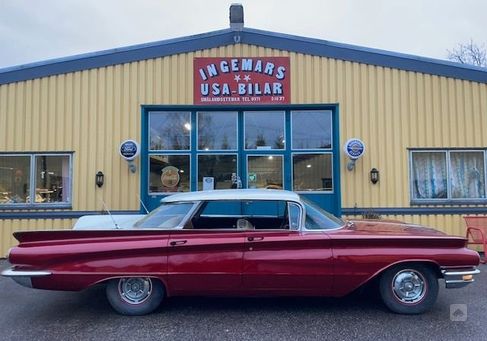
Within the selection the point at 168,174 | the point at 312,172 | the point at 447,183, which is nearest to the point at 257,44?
the point at 312,172

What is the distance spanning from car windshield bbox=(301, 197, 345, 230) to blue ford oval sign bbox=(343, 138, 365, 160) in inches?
144

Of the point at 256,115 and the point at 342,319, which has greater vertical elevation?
the point at 256,115

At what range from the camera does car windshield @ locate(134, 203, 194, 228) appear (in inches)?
203

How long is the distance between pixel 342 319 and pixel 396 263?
884 mm

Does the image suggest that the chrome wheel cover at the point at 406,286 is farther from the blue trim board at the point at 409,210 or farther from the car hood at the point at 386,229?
the blue trim board at the point at 409,210

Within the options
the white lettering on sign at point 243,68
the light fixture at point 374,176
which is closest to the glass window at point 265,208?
the light fixture at point 374,176

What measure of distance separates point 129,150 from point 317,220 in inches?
194

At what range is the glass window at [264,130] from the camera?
30.4 ft

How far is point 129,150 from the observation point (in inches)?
343

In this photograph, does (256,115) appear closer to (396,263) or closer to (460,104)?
(460,104)

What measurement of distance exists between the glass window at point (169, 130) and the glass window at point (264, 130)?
132cm

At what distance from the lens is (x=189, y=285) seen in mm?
4871

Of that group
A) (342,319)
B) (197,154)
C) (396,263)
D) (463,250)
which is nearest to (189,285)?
(342,319)

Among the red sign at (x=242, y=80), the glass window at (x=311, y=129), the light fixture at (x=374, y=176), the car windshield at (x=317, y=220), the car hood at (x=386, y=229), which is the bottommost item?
the car hood at (x=386, y=229)
